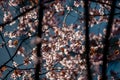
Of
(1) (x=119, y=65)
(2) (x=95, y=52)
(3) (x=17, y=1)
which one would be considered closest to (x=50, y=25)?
(3) (x=17, y=1)

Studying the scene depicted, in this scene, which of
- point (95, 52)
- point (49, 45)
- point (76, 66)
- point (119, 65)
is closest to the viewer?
point (95, 52)

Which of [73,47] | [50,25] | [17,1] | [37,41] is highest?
[17,1]

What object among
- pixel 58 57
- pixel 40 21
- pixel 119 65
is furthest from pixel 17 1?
pixel 119 65

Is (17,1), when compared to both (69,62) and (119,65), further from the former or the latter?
(119,65)

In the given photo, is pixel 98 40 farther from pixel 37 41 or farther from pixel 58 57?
pixel 37 41

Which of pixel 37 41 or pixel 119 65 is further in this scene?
pixel 119 65

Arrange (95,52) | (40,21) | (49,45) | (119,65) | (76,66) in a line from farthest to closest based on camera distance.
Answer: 1. (119,65)
2. (49,45)
3. (76,66)
4. (95,52)
5. (40,21)

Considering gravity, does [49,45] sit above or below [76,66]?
above

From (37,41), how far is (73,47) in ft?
34.3

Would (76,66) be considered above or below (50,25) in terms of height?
below

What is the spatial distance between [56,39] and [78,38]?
2.85 ft

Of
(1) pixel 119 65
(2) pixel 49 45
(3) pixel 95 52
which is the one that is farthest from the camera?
(1) pixel 119 65

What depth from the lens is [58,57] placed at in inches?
513

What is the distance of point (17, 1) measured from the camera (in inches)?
483
